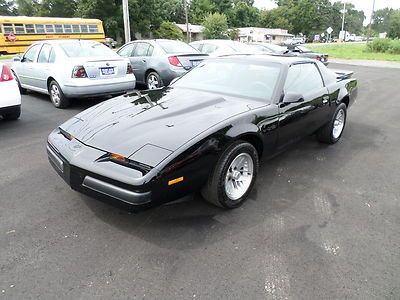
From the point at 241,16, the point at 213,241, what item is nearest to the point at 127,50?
the point at 213,241

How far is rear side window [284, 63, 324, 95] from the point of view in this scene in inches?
154

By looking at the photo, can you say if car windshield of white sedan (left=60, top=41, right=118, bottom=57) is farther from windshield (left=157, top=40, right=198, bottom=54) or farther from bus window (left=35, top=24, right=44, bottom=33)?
bus window (left=35, top=24, right=44, bottom=33)

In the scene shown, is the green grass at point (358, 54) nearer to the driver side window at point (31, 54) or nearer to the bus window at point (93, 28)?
the bus window at point (93, 28)

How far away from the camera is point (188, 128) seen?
2883mm

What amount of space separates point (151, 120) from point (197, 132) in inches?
20.4

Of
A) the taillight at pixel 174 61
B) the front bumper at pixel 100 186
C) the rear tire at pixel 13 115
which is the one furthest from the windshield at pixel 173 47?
the front bumper at pixel 100 186

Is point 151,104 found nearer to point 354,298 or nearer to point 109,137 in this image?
point 109,137

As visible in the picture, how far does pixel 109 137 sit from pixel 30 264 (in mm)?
1141

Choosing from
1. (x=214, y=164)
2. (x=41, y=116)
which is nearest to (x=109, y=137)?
(x=214, y=164)

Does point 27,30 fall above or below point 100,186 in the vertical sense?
above

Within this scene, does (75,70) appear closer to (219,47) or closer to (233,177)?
(233,177)

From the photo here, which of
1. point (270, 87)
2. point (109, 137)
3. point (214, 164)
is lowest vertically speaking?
point (214, 164)

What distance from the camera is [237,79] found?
393 centimetres

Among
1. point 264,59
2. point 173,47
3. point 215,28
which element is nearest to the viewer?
point 264,59
